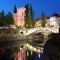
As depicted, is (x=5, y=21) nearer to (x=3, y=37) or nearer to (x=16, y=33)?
(x=3, y=37)

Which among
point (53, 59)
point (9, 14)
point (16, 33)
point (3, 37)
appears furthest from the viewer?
point (16, 33)

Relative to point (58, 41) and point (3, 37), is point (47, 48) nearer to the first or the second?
point (58, 41)

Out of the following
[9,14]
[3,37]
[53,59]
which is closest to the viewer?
[53,59]

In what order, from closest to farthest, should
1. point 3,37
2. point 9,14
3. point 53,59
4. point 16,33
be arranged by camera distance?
point 53,59
point 9,14
point 3,37
point 16,33

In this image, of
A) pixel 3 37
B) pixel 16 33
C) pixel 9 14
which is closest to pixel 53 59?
pixel 9 14

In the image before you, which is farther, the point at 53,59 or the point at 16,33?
the point at 16,33

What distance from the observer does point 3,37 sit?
5215 millimetres

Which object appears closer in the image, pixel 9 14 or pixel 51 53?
pixel 51 53

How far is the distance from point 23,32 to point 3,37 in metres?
0.81

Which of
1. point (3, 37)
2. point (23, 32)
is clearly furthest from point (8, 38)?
point (23, 32)

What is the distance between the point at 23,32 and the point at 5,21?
148 cm

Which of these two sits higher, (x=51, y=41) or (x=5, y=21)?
(x=5, y=21)

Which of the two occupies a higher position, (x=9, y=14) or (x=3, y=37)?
(x=9, y=14)

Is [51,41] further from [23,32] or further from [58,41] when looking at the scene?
[23,32]
